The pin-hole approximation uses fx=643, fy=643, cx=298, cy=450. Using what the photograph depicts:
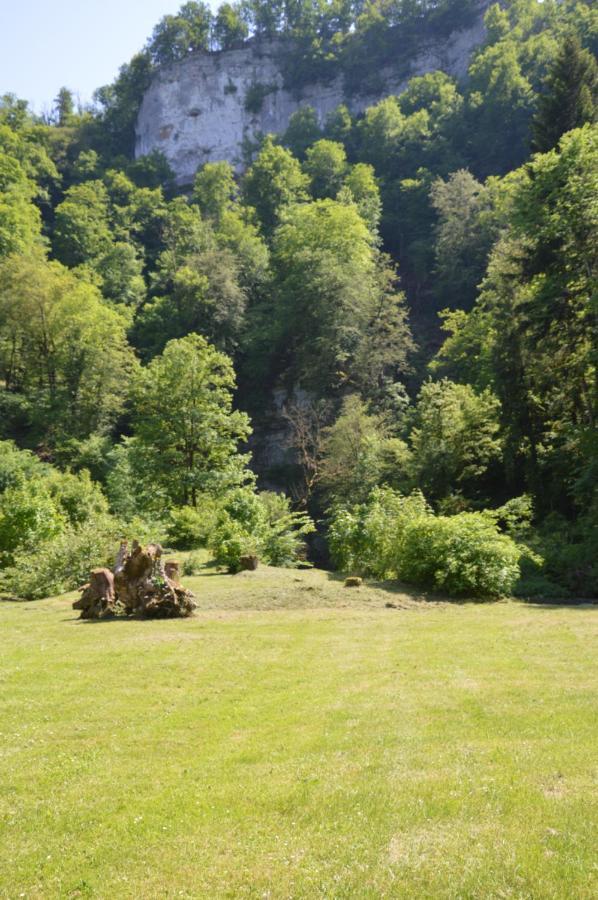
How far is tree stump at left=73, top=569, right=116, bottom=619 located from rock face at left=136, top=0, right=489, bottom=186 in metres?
90.1

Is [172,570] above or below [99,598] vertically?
above

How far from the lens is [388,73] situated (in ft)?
326

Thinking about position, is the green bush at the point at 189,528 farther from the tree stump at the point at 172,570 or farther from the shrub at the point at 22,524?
the tree stump at the point at 172,570

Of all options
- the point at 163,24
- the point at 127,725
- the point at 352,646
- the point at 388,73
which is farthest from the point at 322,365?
the point at 163,24

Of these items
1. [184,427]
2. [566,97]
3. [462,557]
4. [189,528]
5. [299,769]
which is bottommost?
[299,769]

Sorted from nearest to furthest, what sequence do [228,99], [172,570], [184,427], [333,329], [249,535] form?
[172,570], [249,535], [184,427], [333,329], [228,99]

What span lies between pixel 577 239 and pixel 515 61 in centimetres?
5837

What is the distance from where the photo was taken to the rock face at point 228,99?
95438mm

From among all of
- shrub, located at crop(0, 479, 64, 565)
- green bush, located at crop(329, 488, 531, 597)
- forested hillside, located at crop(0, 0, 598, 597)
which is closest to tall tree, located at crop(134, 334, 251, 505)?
forested hillside, located at crop(0, 0, 598, 597)

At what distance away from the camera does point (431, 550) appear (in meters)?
18.8

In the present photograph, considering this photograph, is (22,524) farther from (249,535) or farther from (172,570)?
(172,570)

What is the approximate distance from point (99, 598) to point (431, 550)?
9.34 metres

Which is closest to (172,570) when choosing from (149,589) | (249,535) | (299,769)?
(149,589)

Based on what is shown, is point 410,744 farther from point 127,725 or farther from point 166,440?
point 166,440
